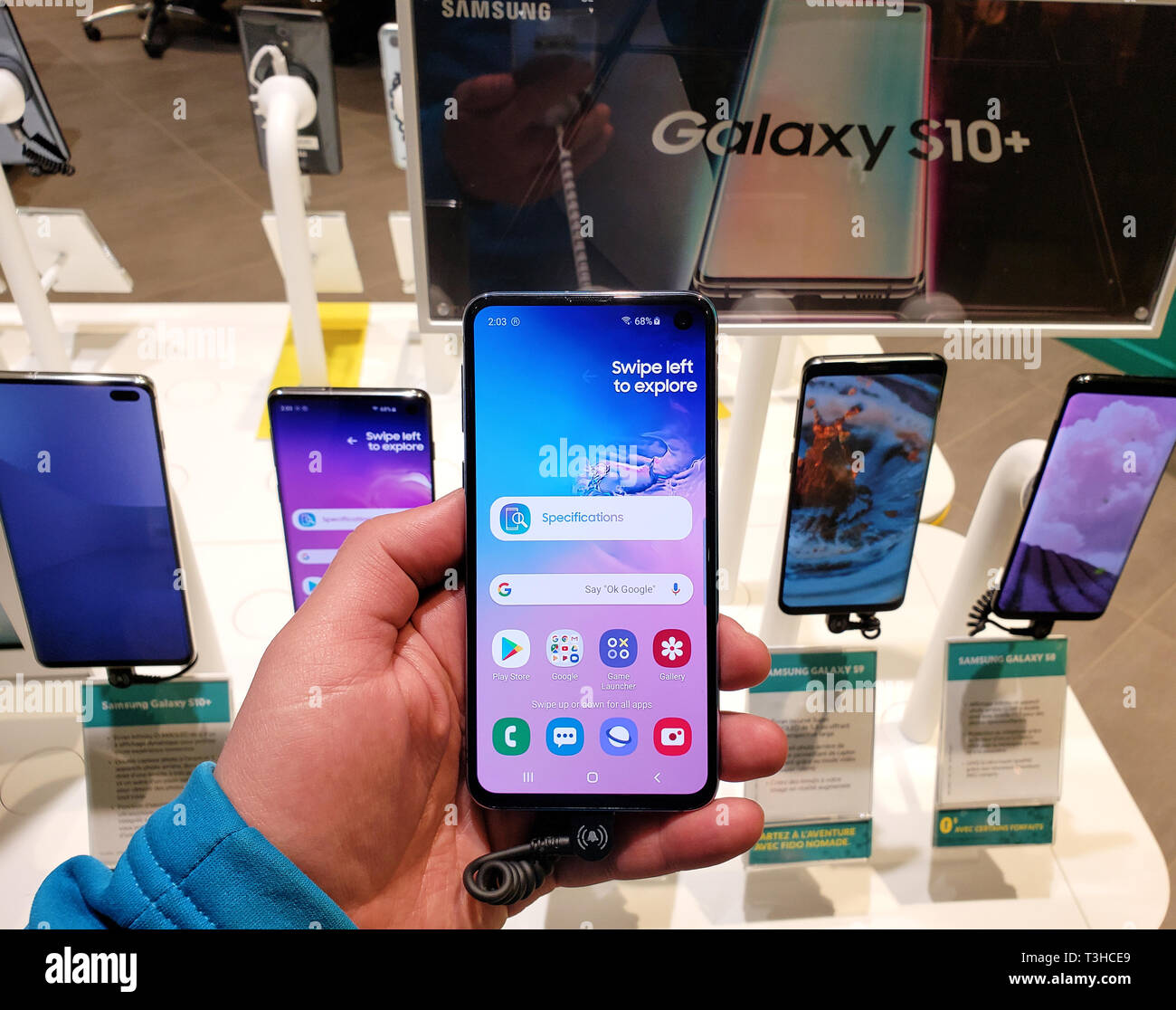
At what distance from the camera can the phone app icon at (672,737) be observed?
2.26ft

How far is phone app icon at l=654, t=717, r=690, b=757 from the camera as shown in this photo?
689mm

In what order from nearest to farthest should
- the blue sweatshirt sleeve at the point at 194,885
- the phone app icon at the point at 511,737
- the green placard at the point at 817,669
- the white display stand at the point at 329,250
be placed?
the blue sweatshirt sleeve at the point at 194,885, the phone app icon at the point at 511,737, the green placard at the point at 817,669, the white display stand at the point at 329,250

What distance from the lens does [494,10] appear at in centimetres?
69

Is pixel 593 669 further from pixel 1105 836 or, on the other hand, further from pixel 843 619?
pixel 1105 836

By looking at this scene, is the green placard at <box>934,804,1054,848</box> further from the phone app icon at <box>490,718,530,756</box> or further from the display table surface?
the phone app icon at <box>490,718,530,756</box>

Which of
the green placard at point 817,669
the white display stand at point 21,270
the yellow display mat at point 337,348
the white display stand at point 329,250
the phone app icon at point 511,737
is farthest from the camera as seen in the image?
the yellow display mat at point 337,348

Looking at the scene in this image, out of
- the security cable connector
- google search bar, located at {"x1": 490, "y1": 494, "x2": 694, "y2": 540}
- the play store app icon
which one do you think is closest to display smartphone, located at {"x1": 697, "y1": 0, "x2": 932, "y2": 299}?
google search bar, located at {"x1": 490, "y1": 494, "x2": 694, "y2": 540}

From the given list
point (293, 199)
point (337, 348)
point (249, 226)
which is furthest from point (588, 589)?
point (249, 226)

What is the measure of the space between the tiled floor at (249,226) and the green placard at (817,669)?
33cm

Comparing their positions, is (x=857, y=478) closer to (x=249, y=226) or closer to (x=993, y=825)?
(x=993, y=825)

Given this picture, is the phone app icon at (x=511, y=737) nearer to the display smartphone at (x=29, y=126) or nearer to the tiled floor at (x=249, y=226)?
the tiled floor at (x=249, y=226)

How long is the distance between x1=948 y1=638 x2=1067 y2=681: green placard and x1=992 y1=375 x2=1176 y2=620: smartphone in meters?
0.03

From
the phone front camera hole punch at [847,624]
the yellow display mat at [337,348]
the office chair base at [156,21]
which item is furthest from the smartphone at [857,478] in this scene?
the office chair base at [156,21]
